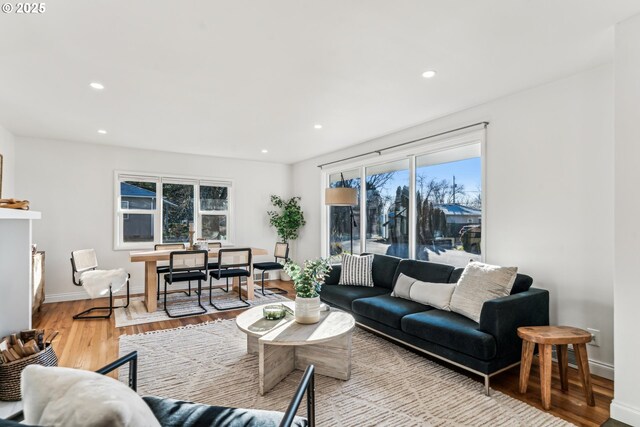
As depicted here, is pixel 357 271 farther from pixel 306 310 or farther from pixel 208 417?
pixel 208 417

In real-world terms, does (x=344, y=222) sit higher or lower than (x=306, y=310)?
higher

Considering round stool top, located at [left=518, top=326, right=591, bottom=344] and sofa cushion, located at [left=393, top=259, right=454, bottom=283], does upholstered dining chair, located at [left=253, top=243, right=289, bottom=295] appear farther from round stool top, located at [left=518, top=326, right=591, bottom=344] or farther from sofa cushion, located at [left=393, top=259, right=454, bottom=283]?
round stool top, located at [left=518, top=326, right=591, bottom=344]

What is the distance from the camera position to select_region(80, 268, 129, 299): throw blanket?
13.5ft

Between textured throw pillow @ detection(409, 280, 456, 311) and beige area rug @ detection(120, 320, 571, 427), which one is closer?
beige area rug @ detection(120, 320, 571, 427)

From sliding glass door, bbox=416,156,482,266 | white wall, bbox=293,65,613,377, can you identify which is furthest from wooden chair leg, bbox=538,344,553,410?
sliding glass door, bbox=416,156,482,266

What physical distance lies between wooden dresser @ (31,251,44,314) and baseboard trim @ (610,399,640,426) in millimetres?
5611

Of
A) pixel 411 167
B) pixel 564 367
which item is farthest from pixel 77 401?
pixel 411 167

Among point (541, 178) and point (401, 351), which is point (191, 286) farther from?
point (541, 178)

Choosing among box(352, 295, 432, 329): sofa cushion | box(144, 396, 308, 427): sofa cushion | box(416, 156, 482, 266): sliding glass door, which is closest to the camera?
box(144, 396, 308, 427): sofa cushion

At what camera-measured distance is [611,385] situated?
247 cm

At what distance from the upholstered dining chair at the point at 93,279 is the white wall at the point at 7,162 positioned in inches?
48.5

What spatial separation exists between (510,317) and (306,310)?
5.11 feet

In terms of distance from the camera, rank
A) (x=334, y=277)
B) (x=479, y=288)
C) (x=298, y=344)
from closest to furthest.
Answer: (x=298, y=344) < (x=479, y=288) < (x=334, y=277)

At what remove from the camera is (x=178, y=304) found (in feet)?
16.2
